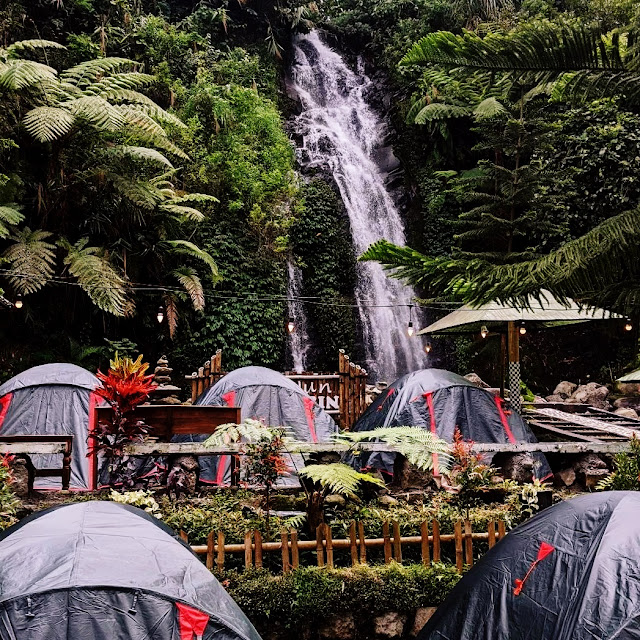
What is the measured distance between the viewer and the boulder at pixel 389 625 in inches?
239

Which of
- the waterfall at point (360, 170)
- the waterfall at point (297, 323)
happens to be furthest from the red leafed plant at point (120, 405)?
the waterfall at point (297, 323)

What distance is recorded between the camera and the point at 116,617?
3.65 meters

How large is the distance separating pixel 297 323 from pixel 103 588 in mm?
16405

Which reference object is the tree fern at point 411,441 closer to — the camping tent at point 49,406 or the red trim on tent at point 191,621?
the red trim on tent at point 191,621

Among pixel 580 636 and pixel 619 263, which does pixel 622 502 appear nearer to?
pixel 580 636

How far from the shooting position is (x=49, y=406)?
31.1 ft

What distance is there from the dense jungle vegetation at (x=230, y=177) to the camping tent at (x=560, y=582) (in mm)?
7283

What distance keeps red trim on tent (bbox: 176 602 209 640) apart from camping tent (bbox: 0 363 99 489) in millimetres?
5911

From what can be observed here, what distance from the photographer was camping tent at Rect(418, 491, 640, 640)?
382 cm

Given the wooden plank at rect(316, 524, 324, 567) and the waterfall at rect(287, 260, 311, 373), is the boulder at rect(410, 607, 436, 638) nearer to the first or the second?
the wooden plank at rect(316, 524, 324, 567)

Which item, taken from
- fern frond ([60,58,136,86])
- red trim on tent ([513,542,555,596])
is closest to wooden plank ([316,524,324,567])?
red trim on tent ([513,542,555,596])

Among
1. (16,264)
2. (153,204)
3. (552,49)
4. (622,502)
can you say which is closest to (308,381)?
(153,204)

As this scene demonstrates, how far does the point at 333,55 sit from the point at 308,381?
692 inches

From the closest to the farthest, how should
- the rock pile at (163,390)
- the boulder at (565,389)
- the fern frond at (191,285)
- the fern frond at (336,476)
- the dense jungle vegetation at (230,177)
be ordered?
the fern frond at (336,476) → the rock pile at (163,390) → the dense jungle vegetation at (230,177) → the fern frond at (191,285) → the boulder at (565,389)
